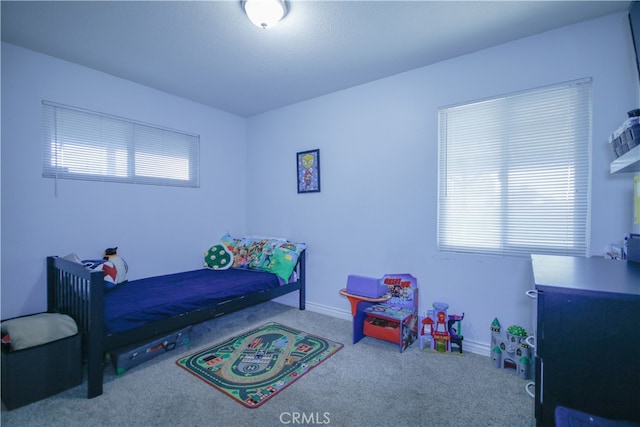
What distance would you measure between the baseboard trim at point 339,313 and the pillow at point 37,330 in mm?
2102

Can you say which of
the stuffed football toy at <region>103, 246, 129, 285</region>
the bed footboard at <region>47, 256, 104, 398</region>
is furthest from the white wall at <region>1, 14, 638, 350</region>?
the bed footboard at <region>47, 256, 104, 398</region>

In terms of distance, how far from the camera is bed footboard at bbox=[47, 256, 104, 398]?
1.77m

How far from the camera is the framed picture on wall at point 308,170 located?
3285mm

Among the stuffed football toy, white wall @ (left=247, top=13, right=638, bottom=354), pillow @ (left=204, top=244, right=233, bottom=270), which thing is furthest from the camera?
pillow @ (left=204, top=244, right=233, bottom=270)

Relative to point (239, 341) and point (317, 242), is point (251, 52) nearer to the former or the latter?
point (317, 242)

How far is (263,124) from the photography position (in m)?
3.82

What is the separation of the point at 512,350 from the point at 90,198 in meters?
3.70

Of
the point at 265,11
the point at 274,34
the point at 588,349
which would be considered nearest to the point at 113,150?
the point at 274,34

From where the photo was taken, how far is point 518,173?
2.20 metres

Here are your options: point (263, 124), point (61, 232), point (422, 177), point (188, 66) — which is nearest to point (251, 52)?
point (188, 66)

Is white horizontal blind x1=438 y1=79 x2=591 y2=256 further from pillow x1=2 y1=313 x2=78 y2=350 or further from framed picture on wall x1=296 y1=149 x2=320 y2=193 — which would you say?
pillow x1=2 y1=313 x2=78 y2=350

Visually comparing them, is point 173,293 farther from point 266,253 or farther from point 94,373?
point 266,253

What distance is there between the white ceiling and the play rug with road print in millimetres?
2414

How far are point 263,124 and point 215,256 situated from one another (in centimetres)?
182
